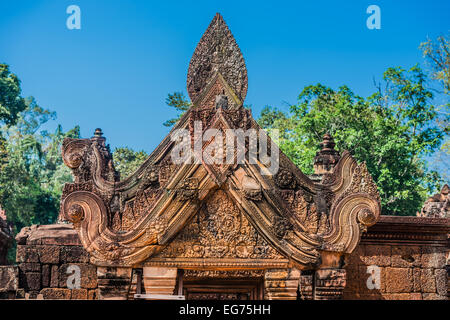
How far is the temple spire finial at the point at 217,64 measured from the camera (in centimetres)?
870

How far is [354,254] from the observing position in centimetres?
917

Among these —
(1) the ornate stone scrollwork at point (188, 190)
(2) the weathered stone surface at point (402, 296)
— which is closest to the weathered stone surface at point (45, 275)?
(1) the ornate stone scrollwork at point (188, 190)

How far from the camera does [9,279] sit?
8.27 meters

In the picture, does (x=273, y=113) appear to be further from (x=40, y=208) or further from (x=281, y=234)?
(x=281, y=234)

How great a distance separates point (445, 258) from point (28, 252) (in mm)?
6438

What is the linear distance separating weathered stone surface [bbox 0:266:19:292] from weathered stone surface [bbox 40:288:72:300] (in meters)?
0.39

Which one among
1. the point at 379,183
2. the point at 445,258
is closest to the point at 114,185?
the point at 445,258

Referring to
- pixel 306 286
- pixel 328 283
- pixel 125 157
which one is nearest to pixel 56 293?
pixel 306 286

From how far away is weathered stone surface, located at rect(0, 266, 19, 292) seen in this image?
822 cm

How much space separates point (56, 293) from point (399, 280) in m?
5.21

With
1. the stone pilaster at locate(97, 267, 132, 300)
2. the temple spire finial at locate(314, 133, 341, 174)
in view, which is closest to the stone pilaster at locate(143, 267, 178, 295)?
the stone pilaster at locate(97, 267, 132, 300)

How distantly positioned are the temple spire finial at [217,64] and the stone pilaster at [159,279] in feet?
8.45

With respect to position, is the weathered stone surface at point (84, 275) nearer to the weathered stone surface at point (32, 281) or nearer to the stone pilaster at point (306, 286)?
the weathered stone surface at point (32, 281)

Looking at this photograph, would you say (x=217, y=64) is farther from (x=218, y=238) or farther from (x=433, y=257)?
(x=433, y=257)
